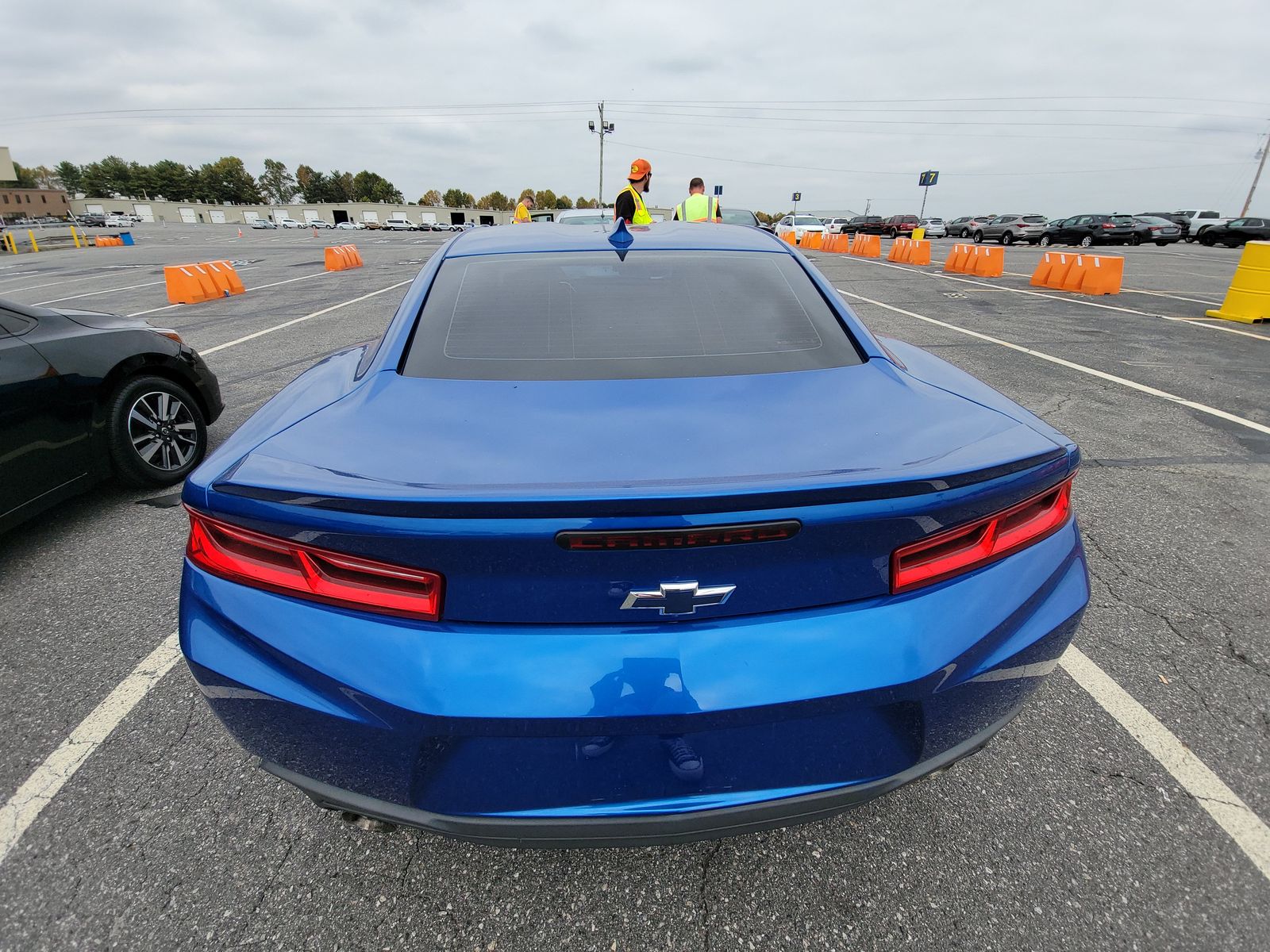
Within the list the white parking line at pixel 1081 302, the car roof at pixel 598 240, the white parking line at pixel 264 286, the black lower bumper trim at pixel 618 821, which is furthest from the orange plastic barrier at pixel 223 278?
the white parking line at pixel 1081 302

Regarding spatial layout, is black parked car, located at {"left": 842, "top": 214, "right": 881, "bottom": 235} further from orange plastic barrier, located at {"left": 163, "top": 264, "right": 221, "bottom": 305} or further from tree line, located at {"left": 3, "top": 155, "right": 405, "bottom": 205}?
tree line, located at {"left": 3, "top": 155, "right": 405, "bottom": 205}

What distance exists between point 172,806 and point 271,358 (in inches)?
268

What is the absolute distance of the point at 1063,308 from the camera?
11.3 metres

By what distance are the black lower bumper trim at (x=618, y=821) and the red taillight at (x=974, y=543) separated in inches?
16.8

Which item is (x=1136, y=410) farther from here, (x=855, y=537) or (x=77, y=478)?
(x=77, y=478)

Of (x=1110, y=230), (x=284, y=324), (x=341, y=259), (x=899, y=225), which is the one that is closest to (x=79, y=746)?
(x=284, y=324)

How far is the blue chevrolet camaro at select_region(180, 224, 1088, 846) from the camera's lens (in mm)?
1207

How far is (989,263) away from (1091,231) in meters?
21.1

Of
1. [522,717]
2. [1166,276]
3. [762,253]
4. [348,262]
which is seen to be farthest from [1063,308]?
[348,262]

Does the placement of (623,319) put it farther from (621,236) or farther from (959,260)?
(959,260)

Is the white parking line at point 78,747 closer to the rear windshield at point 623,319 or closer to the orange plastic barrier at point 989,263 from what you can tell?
the rear windshield at point 623,319

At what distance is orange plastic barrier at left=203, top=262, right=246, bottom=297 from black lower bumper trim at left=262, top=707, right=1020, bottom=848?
15.0 meters

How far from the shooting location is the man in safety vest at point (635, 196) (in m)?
7.85

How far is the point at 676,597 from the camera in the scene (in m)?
1.23
